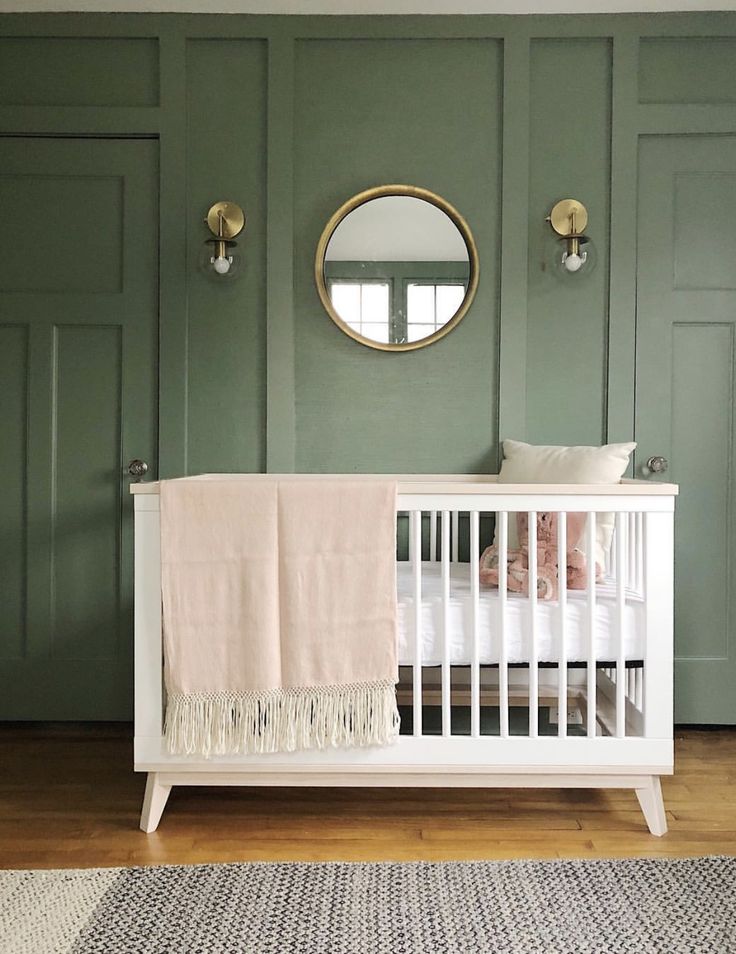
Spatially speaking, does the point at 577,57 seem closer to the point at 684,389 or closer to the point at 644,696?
the point at 684,389

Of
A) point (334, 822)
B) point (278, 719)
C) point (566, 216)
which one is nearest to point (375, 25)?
point (566, 216)

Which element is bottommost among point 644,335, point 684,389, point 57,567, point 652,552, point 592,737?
point 592,737

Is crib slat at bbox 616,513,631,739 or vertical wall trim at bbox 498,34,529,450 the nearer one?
crib slat at bbox 616,513,631,739

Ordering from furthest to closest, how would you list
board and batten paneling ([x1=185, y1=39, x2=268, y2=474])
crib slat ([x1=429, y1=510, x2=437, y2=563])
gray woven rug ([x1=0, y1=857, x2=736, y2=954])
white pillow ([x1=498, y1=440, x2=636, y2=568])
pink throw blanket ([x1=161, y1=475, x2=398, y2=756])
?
board and batten paneling ([x1=185, y1=39, x2=268, y2=474]) → crib slat ([x1=429, y1=510, x2=437, y2=563]) → white pillow ([x1=498, y1=440, x2=636, y2=568]) → pink throw blanket ([x1=161, y1=475, x2=398, y2=756]) → gray woven rug ([x1=0, y1=857, x2=736, y2=954])

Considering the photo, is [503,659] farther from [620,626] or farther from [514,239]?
[514,239]

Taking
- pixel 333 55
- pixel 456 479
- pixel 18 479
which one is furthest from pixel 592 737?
pixel 333 55

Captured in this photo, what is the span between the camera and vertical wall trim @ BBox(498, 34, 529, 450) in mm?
2625

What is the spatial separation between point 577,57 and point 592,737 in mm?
2120

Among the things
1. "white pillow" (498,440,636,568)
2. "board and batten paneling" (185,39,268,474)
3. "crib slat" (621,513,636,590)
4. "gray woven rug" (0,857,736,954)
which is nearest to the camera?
"gray woven rug" (0,857,736,954)

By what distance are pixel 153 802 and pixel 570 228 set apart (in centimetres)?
208

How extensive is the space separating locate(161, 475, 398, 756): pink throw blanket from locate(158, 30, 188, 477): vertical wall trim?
898 millimetres

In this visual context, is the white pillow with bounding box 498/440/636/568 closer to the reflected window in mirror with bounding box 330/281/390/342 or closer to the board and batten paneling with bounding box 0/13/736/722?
the board and batten paneling with bounding box 0/13/736/722

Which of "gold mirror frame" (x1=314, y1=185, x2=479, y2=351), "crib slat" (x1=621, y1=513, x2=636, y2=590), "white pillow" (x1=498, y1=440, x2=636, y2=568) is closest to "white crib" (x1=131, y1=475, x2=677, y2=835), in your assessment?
"crib slat" (x1=621, y1=513, x2=636, y2=590)

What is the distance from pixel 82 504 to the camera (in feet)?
8.80
